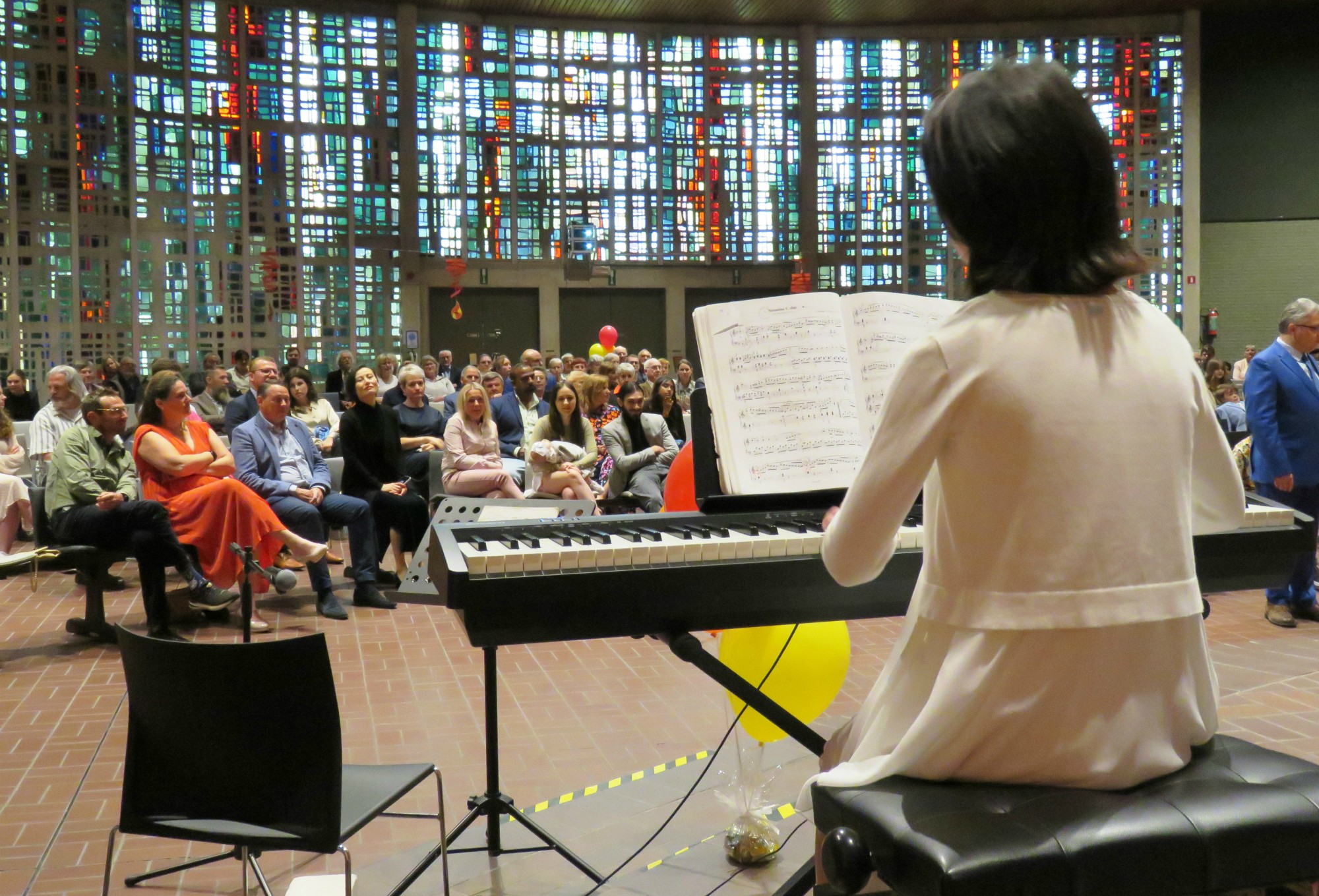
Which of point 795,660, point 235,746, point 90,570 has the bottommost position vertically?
Answer: point 90,570

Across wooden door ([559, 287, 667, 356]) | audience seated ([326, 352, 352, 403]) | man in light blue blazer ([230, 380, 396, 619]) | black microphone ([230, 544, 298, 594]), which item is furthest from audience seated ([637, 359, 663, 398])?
black microphone ([230, 544, 298, 594])

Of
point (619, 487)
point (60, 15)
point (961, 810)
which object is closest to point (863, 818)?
point (961, 810)

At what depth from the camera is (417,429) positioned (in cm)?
905

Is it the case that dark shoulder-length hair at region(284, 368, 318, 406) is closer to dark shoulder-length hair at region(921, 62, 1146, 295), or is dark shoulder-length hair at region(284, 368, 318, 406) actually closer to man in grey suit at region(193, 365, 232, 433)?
man in grey suit at region(193, 365, 232, 433)

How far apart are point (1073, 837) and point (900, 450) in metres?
0.57

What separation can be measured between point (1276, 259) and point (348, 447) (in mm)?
20072

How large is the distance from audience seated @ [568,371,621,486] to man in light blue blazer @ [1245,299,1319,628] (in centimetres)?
387

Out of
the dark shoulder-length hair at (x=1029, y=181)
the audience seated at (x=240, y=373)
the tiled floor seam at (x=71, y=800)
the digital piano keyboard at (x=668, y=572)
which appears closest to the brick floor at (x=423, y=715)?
the tiled floor seam at (x=71, y=800)

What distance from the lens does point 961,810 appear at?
172cm

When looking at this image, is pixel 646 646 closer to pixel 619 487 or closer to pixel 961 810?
pixel 619 487

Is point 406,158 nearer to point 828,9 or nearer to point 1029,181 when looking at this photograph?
point 828,9

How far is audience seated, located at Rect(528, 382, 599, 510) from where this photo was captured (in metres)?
7.70

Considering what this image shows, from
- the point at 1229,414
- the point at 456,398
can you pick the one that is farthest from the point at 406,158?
the point at 1229,414

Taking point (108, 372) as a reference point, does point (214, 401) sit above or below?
below
